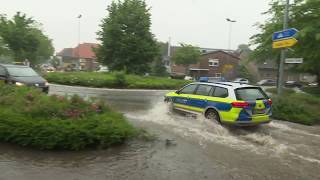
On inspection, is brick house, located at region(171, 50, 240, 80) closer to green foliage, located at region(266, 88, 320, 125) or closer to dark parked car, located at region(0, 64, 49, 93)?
dark parked car, located at region(0, 64, 49, 93)

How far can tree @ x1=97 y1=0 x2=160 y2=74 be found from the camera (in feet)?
135

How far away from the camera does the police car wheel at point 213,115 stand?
12.5 m

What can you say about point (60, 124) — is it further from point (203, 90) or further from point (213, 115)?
point (203, 90)

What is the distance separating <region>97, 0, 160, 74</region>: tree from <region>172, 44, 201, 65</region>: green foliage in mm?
29042

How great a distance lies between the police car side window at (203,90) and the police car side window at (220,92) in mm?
310

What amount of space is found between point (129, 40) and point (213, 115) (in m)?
29.0

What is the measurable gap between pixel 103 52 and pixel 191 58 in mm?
30792

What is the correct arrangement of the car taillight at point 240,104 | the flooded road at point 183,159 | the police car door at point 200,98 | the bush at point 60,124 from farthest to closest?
1. the police car door at point 200,98
2. the car taillight at point 240,104
3. the bush at point 60,124
4. the flooded road at point 183,159

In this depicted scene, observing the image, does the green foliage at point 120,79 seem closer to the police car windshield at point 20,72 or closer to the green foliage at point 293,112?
the police car windshield at point 20,72

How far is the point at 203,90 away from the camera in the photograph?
13492 mm

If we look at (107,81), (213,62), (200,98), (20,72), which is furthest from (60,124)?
(213,62)

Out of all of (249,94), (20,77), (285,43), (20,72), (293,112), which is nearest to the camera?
(249,94)

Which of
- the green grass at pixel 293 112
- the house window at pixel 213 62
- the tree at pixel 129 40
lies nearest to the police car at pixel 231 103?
the green grass at pixel 293 112

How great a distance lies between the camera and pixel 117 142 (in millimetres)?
8984
